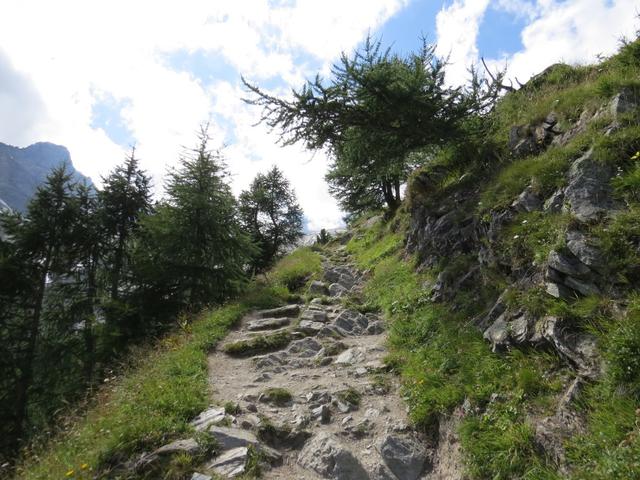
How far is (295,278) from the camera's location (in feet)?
60.2

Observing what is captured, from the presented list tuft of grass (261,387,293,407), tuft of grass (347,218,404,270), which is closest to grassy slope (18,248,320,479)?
tuft of grass (261,387,293,407)

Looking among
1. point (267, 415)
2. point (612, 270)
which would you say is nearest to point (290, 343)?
point (267, 415)

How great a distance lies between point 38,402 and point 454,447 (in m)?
17.3

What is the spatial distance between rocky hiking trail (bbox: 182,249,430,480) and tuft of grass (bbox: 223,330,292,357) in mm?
26

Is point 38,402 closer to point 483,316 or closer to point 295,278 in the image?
point 295,278

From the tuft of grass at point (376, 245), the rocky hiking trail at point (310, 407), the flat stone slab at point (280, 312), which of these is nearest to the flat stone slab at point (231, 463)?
the rocky hiking trail at point (310, 407)

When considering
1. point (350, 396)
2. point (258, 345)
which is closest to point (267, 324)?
point (258, 345)

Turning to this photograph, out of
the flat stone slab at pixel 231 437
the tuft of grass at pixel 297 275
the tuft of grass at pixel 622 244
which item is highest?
the tuft of grass at pixel 297 275

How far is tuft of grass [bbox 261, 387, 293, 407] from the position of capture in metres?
7.39

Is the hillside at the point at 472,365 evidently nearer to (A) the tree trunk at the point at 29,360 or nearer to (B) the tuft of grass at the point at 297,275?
(B) the tuft of grass at the point at 297,275

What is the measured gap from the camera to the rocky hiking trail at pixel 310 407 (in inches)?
217

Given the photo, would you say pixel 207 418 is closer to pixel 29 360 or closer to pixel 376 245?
pixel 29 360

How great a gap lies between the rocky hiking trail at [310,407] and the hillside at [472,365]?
3 centimetres

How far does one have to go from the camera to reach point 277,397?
744 centimetres
